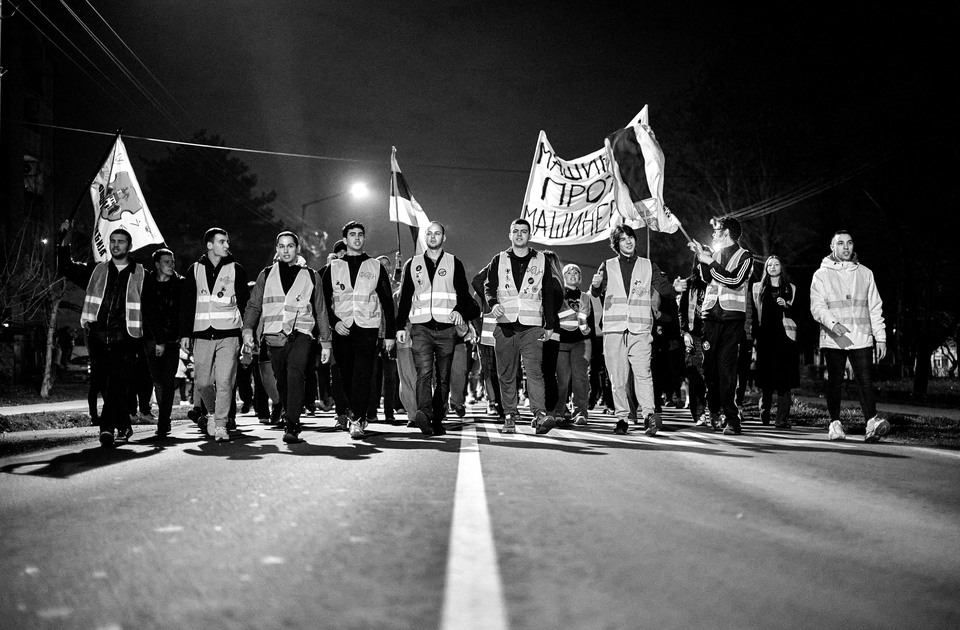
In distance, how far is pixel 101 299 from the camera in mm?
8883

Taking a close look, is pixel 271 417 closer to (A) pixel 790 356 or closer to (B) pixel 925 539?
(A) pixel 790 356

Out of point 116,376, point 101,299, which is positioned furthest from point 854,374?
point 101,299

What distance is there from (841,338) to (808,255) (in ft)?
145

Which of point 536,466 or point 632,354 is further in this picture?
point 632,354

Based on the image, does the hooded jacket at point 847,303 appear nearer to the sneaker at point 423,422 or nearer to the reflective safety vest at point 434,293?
the reflective safety vest at point 434,293

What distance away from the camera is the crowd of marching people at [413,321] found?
884 centimetres

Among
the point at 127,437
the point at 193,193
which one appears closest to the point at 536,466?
the point at 127,437

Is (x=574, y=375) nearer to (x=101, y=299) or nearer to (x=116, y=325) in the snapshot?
(x=116, y=325)

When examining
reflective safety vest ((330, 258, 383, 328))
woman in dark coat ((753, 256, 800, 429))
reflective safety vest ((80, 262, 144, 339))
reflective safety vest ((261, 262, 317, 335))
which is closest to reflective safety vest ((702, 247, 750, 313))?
woman in dark coat ((753, 256, 800, 429))

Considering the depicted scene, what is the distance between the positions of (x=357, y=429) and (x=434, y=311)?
5.14 ft

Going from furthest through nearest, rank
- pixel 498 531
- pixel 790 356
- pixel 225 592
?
pixel 790 356 → pixel 498 531 → pixel 225 592

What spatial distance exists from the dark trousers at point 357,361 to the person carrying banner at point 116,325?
2.07 meters

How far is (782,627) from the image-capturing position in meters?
2.47

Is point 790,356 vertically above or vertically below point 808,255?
below
